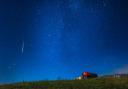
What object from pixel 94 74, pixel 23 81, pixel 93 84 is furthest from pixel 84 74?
pixel 93 84

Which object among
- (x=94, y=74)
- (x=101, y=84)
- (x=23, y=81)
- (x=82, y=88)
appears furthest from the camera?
(x=94, y=74)

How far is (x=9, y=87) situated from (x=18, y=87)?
1.01 metres

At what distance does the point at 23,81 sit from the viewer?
1491 inches

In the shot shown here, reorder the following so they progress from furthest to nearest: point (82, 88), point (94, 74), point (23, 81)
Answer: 1. point (94, 74)
2. point (23, 81)
3. point (82, 88)

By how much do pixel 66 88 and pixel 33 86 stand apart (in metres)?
4.20

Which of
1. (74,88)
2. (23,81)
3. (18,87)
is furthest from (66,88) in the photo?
(23,81)

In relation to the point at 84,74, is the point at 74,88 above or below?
below

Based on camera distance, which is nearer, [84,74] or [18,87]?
[18,87]

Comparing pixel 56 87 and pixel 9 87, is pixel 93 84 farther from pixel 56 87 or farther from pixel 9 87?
pixel 9 87

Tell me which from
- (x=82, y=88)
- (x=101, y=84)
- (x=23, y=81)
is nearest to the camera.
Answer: (x=82, y=88)

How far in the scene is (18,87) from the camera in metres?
32.7

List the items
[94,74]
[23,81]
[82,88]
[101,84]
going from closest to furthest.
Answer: [82,88] → [101,84] → [23,81] → [94,74]

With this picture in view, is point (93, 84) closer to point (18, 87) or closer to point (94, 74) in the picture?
point (18, 87)

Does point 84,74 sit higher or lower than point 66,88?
higher
